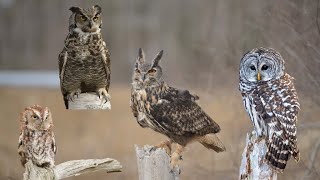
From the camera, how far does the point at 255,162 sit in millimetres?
2387

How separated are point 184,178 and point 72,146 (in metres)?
0.48

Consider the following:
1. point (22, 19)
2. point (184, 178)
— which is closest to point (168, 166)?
point (184, 178)

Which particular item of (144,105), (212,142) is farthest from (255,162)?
(144,105)

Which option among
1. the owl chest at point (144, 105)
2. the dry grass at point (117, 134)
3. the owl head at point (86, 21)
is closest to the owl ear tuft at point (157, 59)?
the owl chest at point (144, 105)

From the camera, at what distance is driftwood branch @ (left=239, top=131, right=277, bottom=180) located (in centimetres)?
237

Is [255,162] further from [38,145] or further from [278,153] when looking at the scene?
[38,145]

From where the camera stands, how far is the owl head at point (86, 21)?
2.49 m

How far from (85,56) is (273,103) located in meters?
0.70

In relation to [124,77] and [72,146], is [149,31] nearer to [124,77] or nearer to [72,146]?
[124,77]

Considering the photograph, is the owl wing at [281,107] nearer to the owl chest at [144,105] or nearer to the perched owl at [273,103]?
the perched owl at [273,103]

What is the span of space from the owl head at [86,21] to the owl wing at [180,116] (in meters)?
0.36

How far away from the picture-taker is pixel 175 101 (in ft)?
8.33

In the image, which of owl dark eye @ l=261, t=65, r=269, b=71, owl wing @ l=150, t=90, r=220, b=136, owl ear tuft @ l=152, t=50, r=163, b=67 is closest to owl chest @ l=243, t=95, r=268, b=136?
owl dark eye @ l=261, t=65, r=269, b=71

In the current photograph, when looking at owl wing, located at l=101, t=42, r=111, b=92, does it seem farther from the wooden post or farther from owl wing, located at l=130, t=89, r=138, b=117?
the wooden post
